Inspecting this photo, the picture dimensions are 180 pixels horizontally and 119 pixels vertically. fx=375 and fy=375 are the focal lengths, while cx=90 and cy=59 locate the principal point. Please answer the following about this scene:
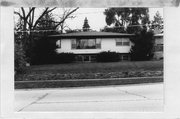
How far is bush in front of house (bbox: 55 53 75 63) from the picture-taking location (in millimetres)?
33969

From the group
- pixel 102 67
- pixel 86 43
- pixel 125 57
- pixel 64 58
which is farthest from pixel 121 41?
pixel 102 67

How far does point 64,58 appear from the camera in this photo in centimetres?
3647

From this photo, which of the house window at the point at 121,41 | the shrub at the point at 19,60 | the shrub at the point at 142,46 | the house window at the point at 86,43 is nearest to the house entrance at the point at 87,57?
Answer: the house window at the point at 86,43

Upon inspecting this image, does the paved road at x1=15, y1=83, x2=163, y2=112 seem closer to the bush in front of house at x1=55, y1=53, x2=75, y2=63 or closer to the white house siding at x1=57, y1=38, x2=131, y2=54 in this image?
the bush in front of house at x1=55, y1=53, x2=75, y2=63

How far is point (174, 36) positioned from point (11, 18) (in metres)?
2.19

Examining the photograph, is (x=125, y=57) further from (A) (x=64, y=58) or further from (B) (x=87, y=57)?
(A) (x=64, y=58)

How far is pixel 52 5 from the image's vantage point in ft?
16.4

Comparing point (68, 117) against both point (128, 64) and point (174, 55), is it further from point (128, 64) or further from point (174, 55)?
point (128, 64)

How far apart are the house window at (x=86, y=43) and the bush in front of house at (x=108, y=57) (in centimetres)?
128

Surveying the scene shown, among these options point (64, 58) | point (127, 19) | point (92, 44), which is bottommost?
point (64, 58)

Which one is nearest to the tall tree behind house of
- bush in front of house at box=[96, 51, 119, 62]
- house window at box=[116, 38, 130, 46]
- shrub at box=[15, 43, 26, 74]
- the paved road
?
house window at box=[116, 38, 130, 46]

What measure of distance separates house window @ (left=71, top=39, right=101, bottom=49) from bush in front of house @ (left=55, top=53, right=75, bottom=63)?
4.53 ft

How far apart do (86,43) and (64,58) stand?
4776mm

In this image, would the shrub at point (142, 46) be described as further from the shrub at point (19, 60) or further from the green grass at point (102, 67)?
the shrub at point (19, 60)
